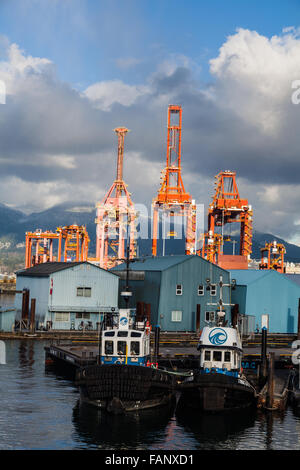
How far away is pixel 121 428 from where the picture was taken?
99.7 feet

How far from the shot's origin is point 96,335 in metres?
60.5

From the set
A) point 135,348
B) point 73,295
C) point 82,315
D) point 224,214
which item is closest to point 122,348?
point 135,348

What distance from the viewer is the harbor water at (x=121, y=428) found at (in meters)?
28.0

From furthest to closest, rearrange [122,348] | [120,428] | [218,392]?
[122,348]
[218,392]
[120,428]

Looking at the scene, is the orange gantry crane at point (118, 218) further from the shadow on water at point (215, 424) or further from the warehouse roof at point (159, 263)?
the shadow on water at point (215, 424)

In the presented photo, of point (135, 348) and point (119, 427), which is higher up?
point (135, 348)

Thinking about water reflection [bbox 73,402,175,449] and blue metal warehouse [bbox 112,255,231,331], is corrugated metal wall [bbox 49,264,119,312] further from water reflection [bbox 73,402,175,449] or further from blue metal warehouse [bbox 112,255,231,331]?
water reflection [bbox 73,402,175,449]

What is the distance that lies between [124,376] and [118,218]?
10212cm

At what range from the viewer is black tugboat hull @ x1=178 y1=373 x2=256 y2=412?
111 feet

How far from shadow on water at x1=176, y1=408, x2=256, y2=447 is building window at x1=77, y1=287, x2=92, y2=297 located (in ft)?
102

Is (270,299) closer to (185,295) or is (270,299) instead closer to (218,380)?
(185,295)

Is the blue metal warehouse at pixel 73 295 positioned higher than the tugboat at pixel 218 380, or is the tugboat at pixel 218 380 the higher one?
the blue metal warehouse at pixel 73 295

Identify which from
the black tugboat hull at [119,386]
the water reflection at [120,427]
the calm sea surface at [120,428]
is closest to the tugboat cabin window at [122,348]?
the black tugboat hull at [119,386]

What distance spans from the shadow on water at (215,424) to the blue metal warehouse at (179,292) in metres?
29.9
